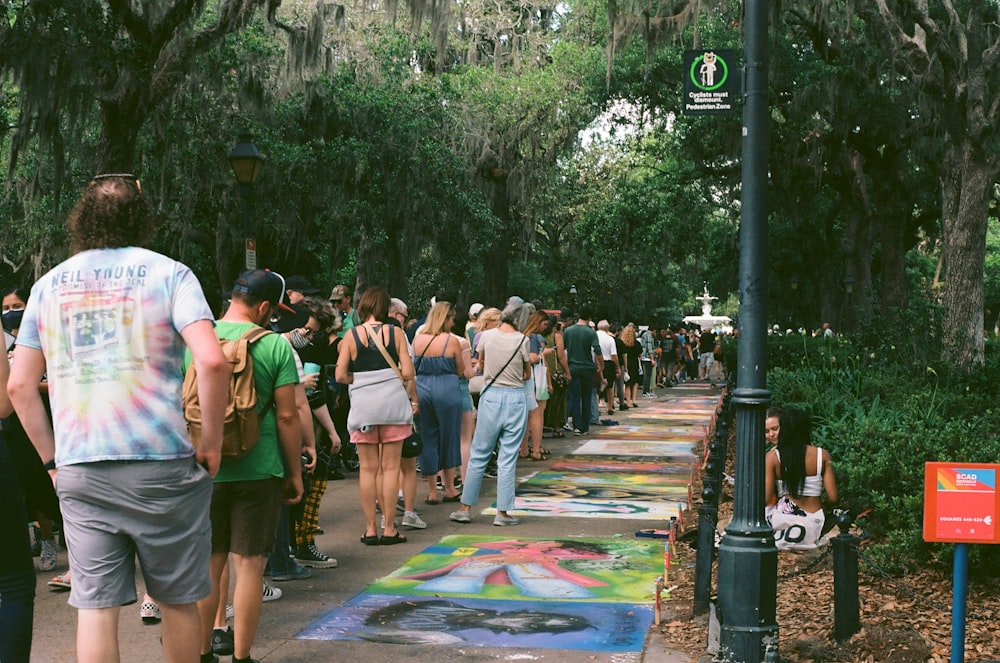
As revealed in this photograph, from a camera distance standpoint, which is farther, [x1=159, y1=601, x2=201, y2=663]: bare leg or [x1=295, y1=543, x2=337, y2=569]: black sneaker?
[x1=295, y1=543, x2=337, y2=569]: black sneaker

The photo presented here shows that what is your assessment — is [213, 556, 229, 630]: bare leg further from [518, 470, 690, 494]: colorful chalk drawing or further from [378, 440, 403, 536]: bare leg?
[518, 470, 690, 494]: colorful chalk drawing

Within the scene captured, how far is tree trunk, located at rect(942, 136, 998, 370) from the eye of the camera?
15586mm

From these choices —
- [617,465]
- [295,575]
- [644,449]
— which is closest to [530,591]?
[295,575]

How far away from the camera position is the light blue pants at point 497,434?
9.67 m

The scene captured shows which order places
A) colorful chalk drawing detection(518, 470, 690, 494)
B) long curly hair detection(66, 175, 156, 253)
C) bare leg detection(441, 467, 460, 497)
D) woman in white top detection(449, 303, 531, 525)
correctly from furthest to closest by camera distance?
colorful chalk drawing detection(518, 470, 690, 494)
bare leg detection(441, 467, 460, 497)
woman in white top detection(449, 303, 531, 525)
long curly hair detection(66, 175, 156, 253)

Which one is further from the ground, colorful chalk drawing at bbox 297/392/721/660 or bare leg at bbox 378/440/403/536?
bare leg at bbox 378/440/403/536

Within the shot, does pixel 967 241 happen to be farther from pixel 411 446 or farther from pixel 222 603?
pixel 222 603

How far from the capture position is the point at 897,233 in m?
27.1

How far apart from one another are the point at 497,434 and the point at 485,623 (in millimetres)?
3576

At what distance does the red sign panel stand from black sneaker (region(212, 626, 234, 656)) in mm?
3206

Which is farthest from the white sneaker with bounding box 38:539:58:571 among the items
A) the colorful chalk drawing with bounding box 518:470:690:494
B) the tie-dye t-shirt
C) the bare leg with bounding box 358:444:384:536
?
the colorful chalk drawing with bounding box 518:470:690:494

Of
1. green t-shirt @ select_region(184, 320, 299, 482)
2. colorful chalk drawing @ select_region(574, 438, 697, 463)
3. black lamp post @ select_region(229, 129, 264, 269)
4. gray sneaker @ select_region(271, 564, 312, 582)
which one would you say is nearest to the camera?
green t-shirt @ select_region(184, 320, 299, 482)

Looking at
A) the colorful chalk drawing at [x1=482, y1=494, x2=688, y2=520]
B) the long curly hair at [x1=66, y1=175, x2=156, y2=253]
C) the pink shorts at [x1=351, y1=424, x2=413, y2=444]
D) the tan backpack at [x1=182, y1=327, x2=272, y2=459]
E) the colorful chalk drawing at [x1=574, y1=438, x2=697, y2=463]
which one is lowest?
the colorful chalk drawing at [x1=574, y1=438, x2=697, y2=463]

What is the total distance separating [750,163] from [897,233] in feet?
74.4
